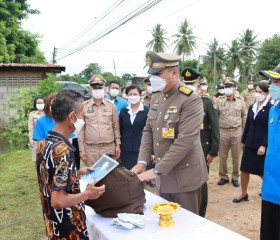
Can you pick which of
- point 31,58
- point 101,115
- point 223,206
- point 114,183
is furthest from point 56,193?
point 31,58

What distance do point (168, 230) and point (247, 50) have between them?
51.5 metres

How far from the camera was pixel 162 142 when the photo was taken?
2523mm

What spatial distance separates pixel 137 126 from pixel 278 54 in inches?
1223

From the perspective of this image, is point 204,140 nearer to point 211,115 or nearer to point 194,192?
point 211,115

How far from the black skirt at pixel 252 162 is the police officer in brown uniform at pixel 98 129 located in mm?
1850

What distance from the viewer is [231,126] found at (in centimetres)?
539

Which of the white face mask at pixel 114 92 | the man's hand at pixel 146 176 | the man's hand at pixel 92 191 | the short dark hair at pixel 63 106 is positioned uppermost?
the white face mask at pixel 114 92

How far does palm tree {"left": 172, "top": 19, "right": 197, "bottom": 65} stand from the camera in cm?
4722

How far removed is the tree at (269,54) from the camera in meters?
31.3

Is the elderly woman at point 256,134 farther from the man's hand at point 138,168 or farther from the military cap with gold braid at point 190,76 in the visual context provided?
the man's hand at point 138,168

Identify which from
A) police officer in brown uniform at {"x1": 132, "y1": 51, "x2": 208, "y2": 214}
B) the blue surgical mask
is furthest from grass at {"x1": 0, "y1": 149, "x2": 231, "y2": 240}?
the blue surgical mask

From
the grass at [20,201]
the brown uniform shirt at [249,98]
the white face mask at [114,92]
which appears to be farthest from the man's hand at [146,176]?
the brown uniform shirt at [249,98]

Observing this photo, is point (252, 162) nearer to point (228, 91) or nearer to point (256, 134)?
point (256, 134)

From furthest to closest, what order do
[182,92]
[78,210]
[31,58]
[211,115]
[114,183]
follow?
[31,58] → [211,115] → [182,92] → [114,183] → [78,210]
